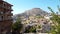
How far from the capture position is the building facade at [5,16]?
133 ft

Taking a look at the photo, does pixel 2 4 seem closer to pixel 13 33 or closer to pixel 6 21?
pixel 6 21

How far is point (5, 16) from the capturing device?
1679 inches

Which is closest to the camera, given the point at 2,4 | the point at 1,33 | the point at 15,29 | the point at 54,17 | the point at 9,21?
the point at 54,17

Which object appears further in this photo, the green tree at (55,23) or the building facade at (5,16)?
the building facade at (5,16)

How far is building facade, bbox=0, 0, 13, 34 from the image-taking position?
4062cm

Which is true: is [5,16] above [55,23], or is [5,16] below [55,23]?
below

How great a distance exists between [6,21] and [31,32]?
24.1ft

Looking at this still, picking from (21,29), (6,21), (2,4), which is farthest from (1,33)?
(21,29)

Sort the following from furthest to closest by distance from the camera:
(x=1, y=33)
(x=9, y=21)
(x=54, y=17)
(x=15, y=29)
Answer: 1. (x=15, y=29)
2. (x=9, y=21)
3. (x=1, y=33)
4. (x=54, y=17)

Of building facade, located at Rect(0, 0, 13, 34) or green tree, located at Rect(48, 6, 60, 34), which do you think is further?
building facade, located at Rect(0, 0, 13, 34)

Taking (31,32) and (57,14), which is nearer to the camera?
(57,14)

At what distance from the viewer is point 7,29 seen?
143 ft

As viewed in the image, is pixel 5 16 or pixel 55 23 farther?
pixel 5 16

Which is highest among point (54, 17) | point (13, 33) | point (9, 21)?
point (54, 17)
